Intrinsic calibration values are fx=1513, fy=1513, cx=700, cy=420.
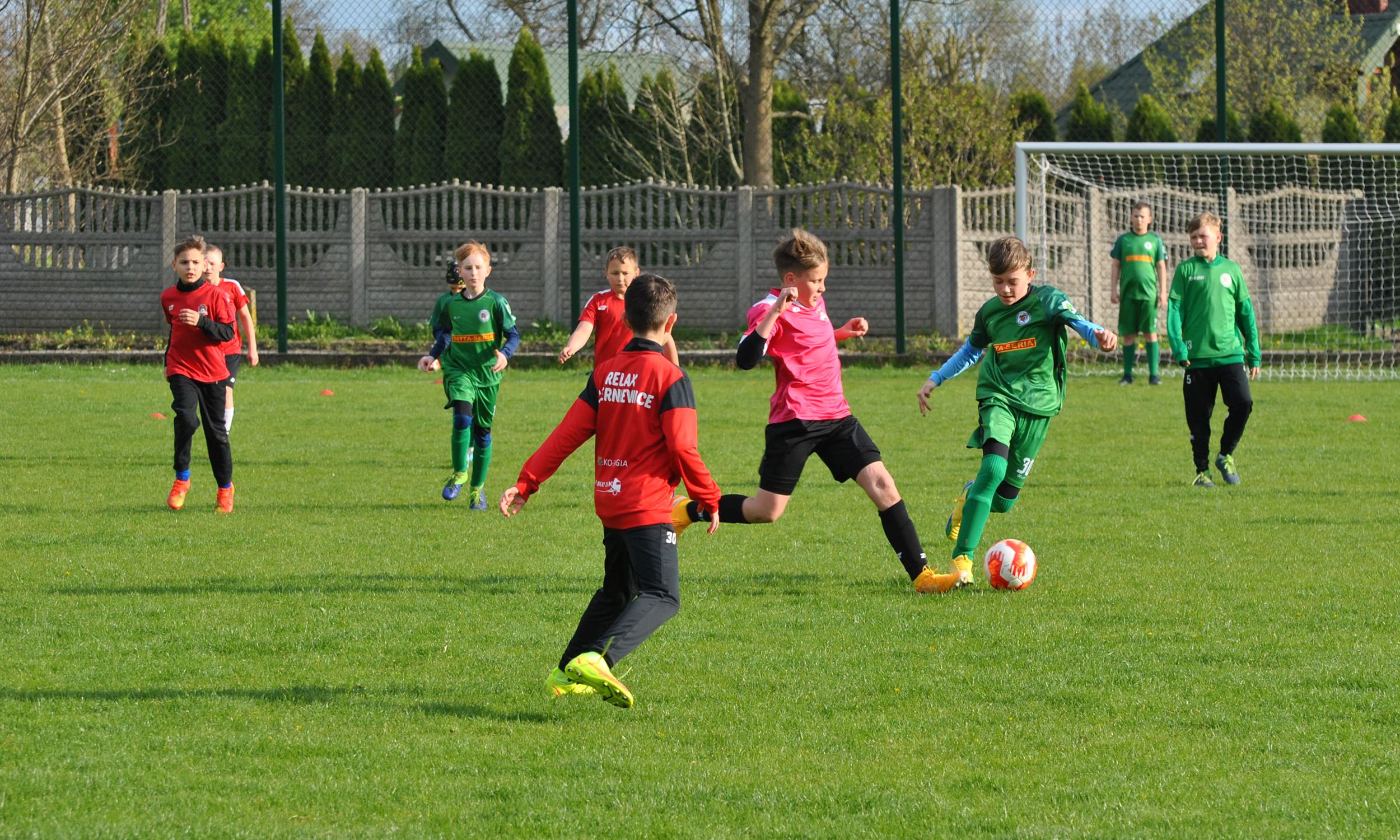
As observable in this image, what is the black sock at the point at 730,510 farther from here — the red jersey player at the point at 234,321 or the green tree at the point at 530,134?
the green tree at the point at 530,134

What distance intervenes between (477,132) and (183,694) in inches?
754

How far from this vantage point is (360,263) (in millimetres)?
20375

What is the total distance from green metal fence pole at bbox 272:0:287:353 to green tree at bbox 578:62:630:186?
5.59 m

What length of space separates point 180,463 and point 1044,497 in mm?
5469

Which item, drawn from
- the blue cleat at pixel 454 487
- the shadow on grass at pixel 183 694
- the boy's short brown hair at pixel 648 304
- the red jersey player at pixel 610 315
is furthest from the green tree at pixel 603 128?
the shadow on grass at pixel 183 694

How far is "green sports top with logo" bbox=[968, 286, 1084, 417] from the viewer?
24.4ft

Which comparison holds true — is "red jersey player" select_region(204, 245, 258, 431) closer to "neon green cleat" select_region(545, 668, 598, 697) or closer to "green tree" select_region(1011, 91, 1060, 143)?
"neon green cleat" select_region(545, 668, 598, 697)

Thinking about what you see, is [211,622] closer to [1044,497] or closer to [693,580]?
[693,580]

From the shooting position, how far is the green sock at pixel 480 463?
31.6 feet

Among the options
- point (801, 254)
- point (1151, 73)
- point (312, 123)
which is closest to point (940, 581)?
point (801, 254)

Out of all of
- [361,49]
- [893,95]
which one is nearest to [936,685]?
[893,95]

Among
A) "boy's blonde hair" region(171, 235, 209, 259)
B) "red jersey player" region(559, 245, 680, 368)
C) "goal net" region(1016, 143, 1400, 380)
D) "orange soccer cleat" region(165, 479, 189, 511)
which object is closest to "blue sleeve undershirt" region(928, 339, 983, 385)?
"red jersey player" region(559, 245, 680, 368)

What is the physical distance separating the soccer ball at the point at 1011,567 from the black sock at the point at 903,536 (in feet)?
1.05

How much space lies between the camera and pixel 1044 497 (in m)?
9.69
